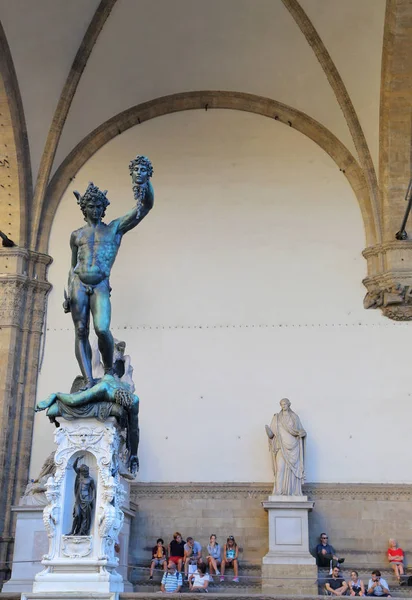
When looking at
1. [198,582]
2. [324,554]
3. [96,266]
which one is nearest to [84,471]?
[96,266]

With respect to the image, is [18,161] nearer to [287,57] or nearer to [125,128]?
[125,128]

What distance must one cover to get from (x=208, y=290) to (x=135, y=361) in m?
1.82

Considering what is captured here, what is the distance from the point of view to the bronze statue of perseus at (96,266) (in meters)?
6.73

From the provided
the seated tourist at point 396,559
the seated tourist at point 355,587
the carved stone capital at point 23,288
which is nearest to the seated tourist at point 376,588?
the seated tourist at point 355,587

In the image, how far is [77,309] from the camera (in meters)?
6.82

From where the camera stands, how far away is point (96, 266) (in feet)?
22.3

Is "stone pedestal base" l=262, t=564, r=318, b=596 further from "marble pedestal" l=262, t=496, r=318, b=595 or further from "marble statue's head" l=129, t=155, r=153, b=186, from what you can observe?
"marble statue's head" l=129, t=155, r=153, b=186

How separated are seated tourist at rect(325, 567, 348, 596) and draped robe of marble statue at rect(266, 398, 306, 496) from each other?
1740 mm

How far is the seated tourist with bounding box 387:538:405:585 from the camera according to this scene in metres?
12.0

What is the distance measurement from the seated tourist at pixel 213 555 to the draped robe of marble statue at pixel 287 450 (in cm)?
118

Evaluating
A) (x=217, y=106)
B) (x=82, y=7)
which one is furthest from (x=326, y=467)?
(x=82, y=7)

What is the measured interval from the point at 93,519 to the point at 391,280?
8491mm

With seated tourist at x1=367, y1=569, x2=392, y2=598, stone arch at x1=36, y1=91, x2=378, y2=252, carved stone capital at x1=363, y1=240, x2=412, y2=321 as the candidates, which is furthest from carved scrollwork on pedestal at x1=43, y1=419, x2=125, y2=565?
stone arch at x1=36, y1=91, x2=378, y2=252

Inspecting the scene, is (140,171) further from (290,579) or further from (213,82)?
(213,82)
